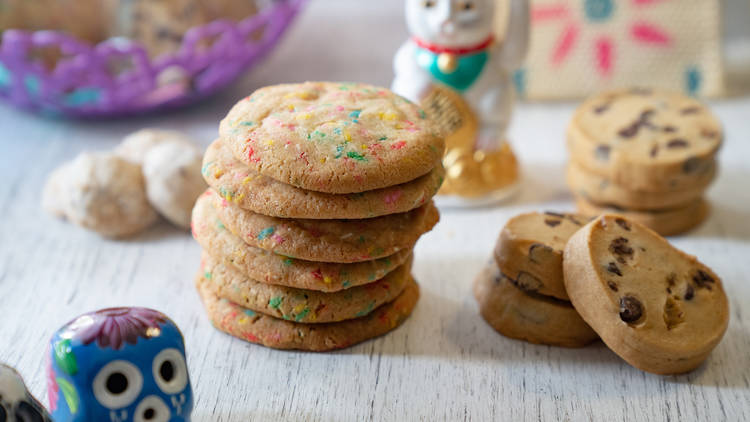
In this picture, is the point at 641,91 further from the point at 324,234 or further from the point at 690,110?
the point at 324,234

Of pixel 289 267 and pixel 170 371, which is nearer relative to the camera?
pixel 170 371

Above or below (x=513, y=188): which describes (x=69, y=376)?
above

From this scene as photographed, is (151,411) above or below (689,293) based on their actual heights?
above

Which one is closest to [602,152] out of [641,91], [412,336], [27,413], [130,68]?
[641,91]

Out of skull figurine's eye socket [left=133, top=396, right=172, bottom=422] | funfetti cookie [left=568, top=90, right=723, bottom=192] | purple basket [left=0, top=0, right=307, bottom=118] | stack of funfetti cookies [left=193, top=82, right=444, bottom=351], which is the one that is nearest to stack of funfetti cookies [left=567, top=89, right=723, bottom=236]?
funfetti cookie [left=568, top=90, right=723, bottom=192]

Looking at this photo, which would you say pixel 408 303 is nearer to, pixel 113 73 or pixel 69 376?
pixel 69 376

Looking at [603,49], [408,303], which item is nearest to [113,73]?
[408,303]

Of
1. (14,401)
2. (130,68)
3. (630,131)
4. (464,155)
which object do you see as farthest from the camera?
(130,68)
